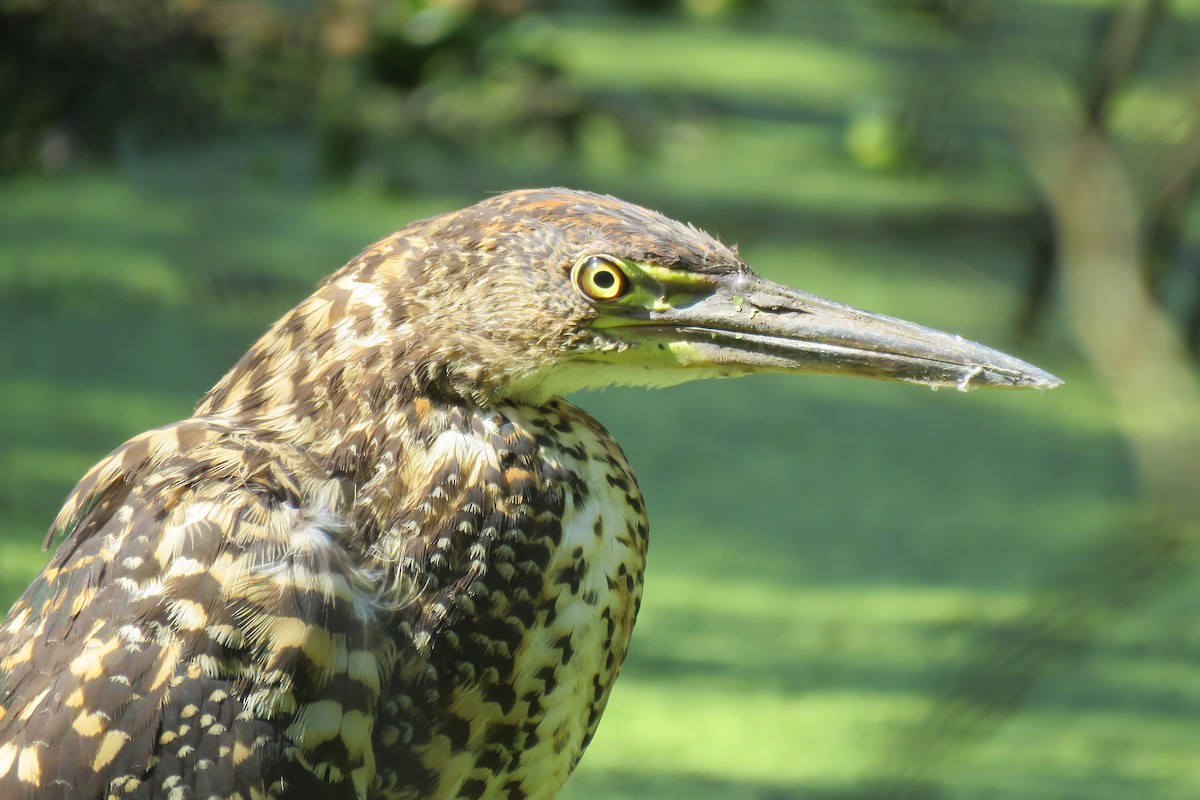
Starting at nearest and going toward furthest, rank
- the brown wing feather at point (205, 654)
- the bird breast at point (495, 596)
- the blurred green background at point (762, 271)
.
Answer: the brown wing feather at point (205, 654) < the bird breast at point (495, 596) < the blurred green background at point (762, 271)

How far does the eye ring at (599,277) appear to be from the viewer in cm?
171

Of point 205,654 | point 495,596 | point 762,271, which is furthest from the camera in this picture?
point 762,271

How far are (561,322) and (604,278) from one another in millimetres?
70

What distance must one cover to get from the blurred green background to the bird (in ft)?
0.63

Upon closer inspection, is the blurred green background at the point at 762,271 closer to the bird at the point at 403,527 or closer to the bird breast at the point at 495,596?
the bird at the point at 403,527

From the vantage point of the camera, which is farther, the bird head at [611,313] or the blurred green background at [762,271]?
the blurred green background at [762,271]

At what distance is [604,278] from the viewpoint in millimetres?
1718

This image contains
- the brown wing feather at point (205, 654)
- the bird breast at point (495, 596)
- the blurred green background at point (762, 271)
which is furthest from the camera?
the blurred green background at point (762, 271)

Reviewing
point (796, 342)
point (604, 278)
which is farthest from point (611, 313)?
point (796, 342)

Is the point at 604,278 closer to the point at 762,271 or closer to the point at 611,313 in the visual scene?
the point at 611,313

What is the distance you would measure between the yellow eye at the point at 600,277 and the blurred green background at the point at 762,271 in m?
0.38

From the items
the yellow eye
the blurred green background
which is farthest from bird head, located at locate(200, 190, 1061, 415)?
the blurred green background

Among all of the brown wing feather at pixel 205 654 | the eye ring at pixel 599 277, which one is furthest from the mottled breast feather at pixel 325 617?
the eye ring at pixel 599 277

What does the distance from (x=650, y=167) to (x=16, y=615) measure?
3730mm
